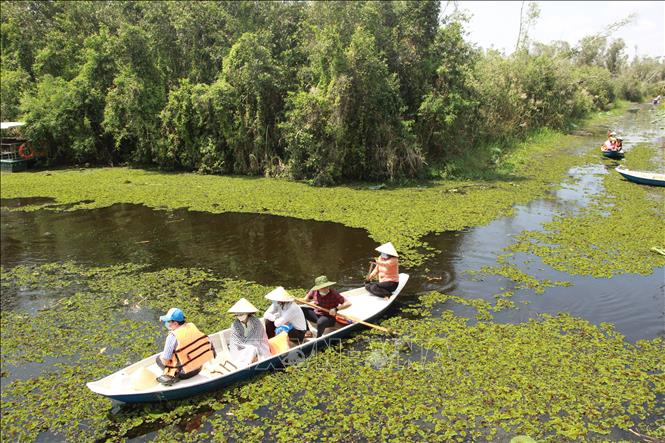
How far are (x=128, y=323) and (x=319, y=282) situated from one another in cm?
370

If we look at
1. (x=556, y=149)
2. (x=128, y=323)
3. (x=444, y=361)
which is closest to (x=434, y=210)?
(x=444, y=361)

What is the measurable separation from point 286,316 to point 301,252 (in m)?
4.60

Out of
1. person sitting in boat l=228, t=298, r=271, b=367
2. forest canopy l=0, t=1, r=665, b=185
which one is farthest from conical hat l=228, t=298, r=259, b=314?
forest canopy l=0, t=1, r=665, b=185

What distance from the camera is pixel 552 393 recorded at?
638 cm

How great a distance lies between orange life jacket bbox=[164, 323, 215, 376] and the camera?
256 inches

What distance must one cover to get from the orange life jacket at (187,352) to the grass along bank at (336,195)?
576 cm

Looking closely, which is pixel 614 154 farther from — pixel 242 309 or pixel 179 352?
pixel 179 352

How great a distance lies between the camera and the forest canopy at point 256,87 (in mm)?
17719

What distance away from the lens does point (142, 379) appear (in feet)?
21.0

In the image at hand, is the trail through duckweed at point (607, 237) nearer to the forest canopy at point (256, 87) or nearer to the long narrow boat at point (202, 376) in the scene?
the forest canopy at point (256, 87)

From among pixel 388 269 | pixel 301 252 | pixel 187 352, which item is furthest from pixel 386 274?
pixel 187 352

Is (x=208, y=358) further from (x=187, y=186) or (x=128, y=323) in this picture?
(x=187, y=186)

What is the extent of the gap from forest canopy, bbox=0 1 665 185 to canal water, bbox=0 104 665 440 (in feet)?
16.5

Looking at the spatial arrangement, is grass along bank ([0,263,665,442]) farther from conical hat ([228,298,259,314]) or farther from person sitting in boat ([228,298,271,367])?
conical hat ([228,298,259,314])
